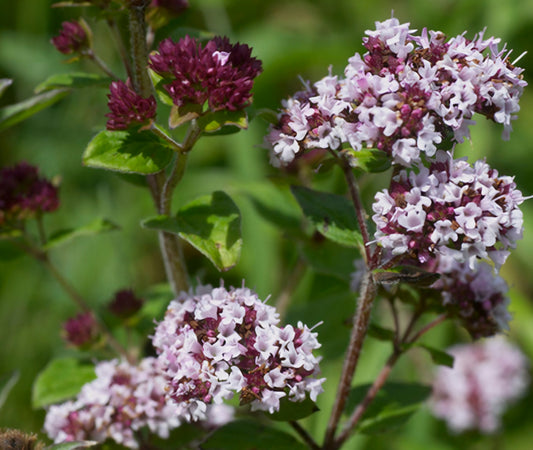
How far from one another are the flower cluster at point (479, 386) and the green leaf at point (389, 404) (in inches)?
50.6

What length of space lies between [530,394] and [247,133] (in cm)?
220

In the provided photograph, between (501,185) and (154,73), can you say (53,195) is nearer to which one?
(154,73)

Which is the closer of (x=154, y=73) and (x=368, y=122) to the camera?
(x=368, y=122)

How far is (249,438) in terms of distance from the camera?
162cm

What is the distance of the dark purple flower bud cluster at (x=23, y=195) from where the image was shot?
1911 mm

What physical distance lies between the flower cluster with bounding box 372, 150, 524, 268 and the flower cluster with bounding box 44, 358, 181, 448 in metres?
0.70

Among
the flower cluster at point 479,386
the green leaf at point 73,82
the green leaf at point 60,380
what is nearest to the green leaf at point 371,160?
the green leaf at point 73,82

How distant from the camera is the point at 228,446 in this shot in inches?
62.4

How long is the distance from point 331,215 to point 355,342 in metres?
0.33

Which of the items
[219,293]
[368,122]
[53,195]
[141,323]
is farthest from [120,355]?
[368,122]

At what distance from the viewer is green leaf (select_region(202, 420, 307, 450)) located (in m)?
1.59

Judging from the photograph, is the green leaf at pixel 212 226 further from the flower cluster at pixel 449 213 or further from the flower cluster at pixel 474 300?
the flower cluster at pixel 474 300

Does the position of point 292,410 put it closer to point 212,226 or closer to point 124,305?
point 212,226

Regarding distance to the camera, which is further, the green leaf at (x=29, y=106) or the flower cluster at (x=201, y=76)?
the green leaf at (x=29, y=106)
